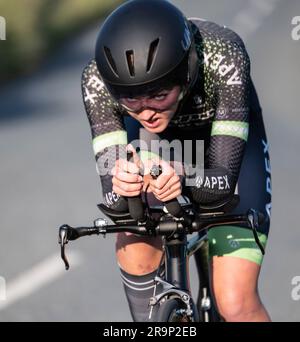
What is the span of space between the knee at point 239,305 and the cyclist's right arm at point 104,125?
102 centimetres

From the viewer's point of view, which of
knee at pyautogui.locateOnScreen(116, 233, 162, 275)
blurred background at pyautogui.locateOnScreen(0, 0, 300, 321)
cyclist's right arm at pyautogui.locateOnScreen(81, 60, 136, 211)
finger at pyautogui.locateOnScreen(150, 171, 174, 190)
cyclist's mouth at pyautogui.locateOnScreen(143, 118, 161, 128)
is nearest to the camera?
finger at pyautogui.locateOnScreen(150, 171, 174, 190)

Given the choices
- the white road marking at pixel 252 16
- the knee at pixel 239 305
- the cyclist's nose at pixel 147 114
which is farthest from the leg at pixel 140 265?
the white road marking at pixel 252 16

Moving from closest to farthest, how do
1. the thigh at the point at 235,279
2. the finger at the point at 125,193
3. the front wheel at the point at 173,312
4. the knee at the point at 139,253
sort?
the finger at the point at 125,193
the front wheel at the point at 173,312
the knee at the point at 139,253
the thigh at the point at 235,279

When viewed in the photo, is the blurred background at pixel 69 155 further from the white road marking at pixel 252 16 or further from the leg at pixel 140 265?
the leg at pixel 140 265

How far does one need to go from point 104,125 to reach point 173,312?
3.87 feet

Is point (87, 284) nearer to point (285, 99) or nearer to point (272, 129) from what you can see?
point (272, 129)

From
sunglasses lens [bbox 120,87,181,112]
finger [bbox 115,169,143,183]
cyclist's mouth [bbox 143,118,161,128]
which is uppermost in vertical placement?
sunglasses lens [bbox 120,87,181,112]

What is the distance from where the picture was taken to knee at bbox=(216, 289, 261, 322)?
7332 millimetres

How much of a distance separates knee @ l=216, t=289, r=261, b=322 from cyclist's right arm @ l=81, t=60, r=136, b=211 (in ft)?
3.35

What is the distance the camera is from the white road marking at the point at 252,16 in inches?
757

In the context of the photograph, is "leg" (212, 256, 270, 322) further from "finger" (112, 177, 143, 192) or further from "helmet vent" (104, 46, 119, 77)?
"helmet vent" (104, 46, 119, 77)

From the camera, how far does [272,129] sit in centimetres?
1524

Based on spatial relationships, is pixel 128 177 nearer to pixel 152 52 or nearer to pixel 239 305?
pixel 152 52

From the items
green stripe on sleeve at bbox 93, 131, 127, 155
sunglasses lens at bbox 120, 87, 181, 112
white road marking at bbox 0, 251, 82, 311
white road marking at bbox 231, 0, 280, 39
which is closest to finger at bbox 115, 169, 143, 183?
sunglasses lens at bbox 120, 87, 181, 112
